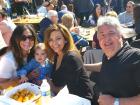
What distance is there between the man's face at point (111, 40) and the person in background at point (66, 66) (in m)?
0.72

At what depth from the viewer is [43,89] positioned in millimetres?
2596

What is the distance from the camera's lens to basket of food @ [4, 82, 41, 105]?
270 cm

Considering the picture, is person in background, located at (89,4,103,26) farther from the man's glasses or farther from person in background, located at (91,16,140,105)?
person in background, located at (91,16,140,105)

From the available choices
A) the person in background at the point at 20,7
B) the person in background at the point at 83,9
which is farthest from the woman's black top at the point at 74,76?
the person in background at the point at 20,7

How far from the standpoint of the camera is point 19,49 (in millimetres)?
3482

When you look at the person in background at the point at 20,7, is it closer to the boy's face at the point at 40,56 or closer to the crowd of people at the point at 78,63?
the crowd of people at the point at 78,63

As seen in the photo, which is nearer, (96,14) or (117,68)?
(117,68)

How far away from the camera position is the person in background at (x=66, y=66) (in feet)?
9.90

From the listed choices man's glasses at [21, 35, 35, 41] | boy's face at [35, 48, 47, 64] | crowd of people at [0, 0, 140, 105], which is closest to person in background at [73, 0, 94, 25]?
crowd of people at [0, 0, 140, 105]

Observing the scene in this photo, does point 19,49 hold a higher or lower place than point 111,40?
lower

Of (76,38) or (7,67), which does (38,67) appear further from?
(76,38)

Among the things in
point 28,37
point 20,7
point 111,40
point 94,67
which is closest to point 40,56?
point 28,37

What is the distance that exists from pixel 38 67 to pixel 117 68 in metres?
1.33

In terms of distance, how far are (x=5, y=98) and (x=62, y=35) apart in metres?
0.88
